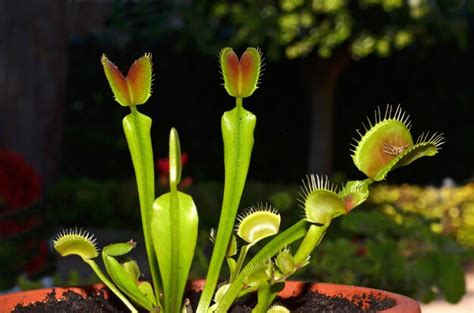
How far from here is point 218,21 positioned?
1478 centimetres

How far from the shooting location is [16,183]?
20.2 ft

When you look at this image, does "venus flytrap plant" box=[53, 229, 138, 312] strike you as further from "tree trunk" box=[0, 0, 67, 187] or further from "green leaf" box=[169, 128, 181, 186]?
"tree trunk" box=[0, 0, 67, 187]

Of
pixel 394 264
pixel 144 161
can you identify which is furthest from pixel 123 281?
pixel 394 264

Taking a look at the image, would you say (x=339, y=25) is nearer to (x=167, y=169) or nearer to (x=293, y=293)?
(x=167, y=169)

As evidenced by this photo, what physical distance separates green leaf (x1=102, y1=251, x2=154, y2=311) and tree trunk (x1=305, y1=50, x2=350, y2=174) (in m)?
12.2

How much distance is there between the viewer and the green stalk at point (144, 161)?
2.03 m

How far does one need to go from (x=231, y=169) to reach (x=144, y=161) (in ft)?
0.55

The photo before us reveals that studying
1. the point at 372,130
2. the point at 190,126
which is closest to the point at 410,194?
the point at 190,126

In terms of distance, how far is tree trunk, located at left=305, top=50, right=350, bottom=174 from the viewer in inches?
556

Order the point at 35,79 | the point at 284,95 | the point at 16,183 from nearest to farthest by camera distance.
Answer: the point at 16,183 < the point at 35,79 < the point at 284,95

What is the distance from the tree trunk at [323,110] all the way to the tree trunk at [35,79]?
18.8 feet

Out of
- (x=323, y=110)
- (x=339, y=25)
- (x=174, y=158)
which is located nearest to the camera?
(x=174, y=158)

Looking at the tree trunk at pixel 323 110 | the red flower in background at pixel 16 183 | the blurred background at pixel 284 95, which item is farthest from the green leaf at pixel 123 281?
the tree trunk at pixel 323 110

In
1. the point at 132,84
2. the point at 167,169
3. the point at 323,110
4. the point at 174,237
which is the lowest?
the point at 174,237
